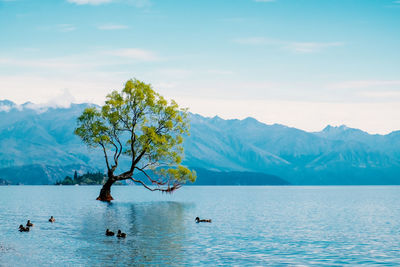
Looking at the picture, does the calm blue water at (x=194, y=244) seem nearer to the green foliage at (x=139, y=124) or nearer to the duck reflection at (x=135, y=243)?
the duck reflection at (x=135, y=243)

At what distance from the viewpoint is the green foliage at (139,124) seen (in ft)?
341

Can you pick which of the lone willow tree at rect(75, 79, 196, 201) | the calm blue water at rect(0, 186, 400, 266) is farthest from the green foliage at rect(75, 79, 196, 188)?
the calm blue water at rect(0, 186, 400, 266)

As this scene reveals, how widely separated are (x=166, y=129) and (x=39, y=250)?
2611 inches

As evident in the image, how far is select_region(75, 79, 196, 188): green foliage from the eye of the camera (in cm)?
10388

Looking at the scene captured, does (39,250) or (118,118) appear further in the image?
(118,118)

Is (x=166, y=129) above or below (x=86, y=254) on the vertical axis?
above

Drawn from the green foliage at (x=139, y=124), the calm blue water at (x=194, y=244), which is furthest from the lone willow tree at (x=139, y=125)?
the calm blue water at (x=194, y=244)

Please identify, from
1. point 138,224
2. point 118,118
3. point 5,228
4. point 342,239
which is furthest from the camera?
point 118,118

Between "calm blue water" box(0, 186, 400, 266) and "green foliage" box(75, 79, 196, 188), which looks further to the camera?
"green foliage" box(75, 79, 196, 188)

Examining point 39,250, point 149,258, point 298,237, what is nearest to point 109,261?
point 149,258

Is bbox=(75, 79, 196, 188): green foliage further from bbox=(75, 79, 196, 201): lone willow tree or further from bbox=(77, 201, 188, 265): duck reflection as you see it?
bbox=(77, 201, 188, 265): duck reflection

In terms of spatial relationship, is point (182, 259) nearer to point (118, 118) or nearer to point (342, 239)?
point (342, 239)

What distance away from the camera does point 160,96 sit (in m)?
105

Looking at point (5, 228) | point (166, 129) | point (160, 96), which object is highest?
point (160, 96)
